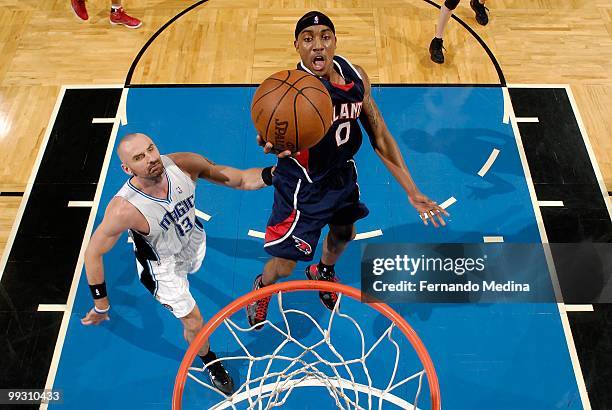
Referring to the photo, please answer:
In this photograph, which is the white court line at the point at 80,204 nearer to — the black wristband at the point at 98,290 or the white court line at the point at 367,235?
the black wristband at the point at 98,290

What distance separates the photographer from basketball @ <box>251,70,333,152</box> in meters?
4.19

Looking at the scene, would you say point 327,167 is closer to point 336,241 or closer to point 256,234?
point 336,241

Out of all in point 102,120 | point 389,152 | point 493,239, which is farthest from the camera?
point 102,120

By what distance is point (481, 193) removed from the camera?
6.33 metres

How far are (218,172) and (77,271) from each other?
1878mm

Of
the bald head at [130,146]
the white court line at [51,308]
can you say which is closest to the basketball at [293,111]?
the bald head at [130,146]

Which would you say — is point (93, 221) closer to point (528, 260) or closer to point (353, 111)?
point (353, 111)

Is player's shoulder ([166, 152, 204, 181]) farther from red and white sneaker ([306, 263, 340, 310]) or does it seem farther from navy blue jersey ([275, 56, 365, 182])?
red and white sneaker ([306, 263, 340, 310])

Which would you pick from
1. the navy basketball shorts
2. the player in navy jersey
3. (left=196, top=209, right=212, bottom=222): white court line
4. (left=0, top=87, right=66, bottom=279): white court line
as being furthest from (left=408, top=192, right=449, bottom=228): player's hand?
(left=0, top=87, right=66, bottom=279): white court line

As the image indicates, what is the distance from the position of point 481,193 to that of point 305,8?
3.30 m

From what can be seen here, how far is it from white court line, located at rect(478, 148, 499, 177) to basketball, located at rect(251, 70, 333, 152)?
2.61 metres

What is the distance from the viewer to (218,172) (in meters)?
4.70

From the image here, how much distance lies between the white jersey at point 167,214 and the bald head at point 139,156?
17cm

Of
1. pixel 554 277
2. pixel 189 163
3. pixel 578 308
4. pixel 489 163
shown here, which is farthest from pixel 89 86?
pixel 578 308
